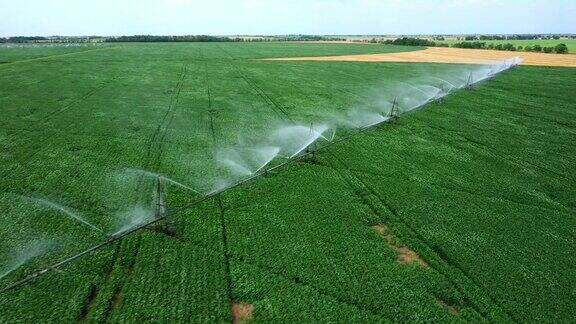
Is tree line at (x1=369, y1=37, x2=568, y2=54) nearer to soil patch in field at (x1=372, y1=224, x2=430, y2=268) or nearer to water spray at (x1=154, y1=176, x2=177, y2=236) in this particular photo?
soil patch in field at (x1=372, y1=224, x2=430, y2=268)

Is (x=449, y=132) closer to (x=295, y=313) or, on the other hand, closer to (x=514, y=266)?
(x=514, y=266)

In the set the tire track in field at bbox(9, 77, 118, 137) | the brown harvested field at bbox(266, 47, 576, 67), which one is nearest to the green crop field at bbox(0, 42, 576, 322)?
the tire track in field at bbox(9, 77, 118, 137)

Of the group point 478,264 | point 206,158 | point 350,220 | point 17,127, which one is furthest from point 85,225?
point 17,127

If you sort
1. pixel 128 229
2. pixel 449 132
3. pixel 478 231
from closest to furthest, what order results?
pixel 128 229
pixel 478 231
pixel 449 132

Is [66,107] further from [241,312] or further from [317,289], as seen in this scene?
[317,289]

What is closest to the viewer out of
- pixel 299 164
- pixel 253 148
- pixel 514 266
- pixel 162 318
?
pixel 162 318
